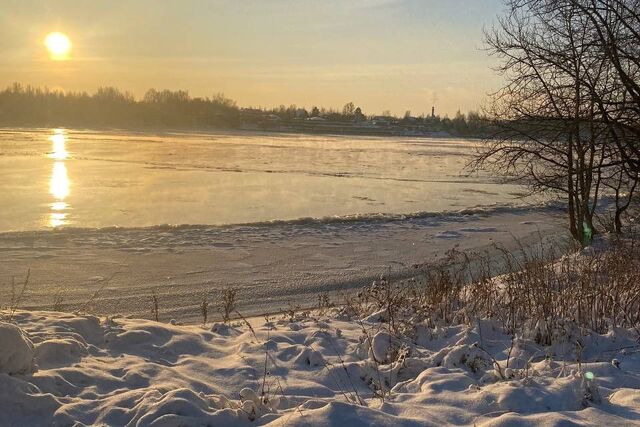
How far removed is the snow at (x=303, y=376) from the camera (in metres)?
3.96

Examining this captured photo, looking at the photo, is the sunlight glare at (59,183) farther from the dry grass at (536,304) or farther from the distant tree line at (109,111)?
the distant tree line at (109,111)

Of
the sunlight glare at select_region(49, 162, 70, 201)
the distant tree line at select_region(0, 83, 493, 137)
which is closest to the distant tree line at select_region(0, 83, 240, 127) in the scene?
the distant tree line at select_region(0, 83, 493, 137)

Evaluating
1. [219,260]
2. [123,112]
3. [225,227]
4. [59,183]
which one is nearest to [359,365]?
[219,260]

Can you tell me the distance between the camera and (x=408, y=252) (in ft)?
49.0

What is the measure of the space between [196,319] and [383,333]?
13.6 ft

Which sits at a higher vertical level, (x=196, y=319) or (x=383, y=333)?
(x=383, y=333)

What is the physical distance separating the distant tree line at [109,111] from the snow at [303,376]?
10373 cm

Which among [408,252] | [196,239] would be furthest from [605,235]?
[196,239]

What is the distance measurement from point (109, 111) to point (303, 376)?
126358 millimetres

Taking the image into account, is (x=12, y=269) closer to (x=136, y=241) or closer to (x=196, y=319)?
(x=136, y=241)

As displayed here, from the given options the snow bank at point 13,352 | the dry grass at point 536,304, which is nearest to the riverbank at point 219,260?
the dry grass at point 536,304

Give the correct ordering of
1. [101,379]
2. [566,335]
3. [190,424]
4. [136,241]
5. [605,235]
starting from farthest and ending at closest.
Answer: [605,235]
[136,241]
[566,335]
[101,379]
[190,424]

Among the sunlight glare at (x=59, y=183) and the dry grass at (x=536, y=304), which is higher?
the dry grass at (x=536, y=304)

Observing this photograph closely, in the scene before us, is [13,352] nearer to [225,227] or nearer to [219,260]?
[219,260]
